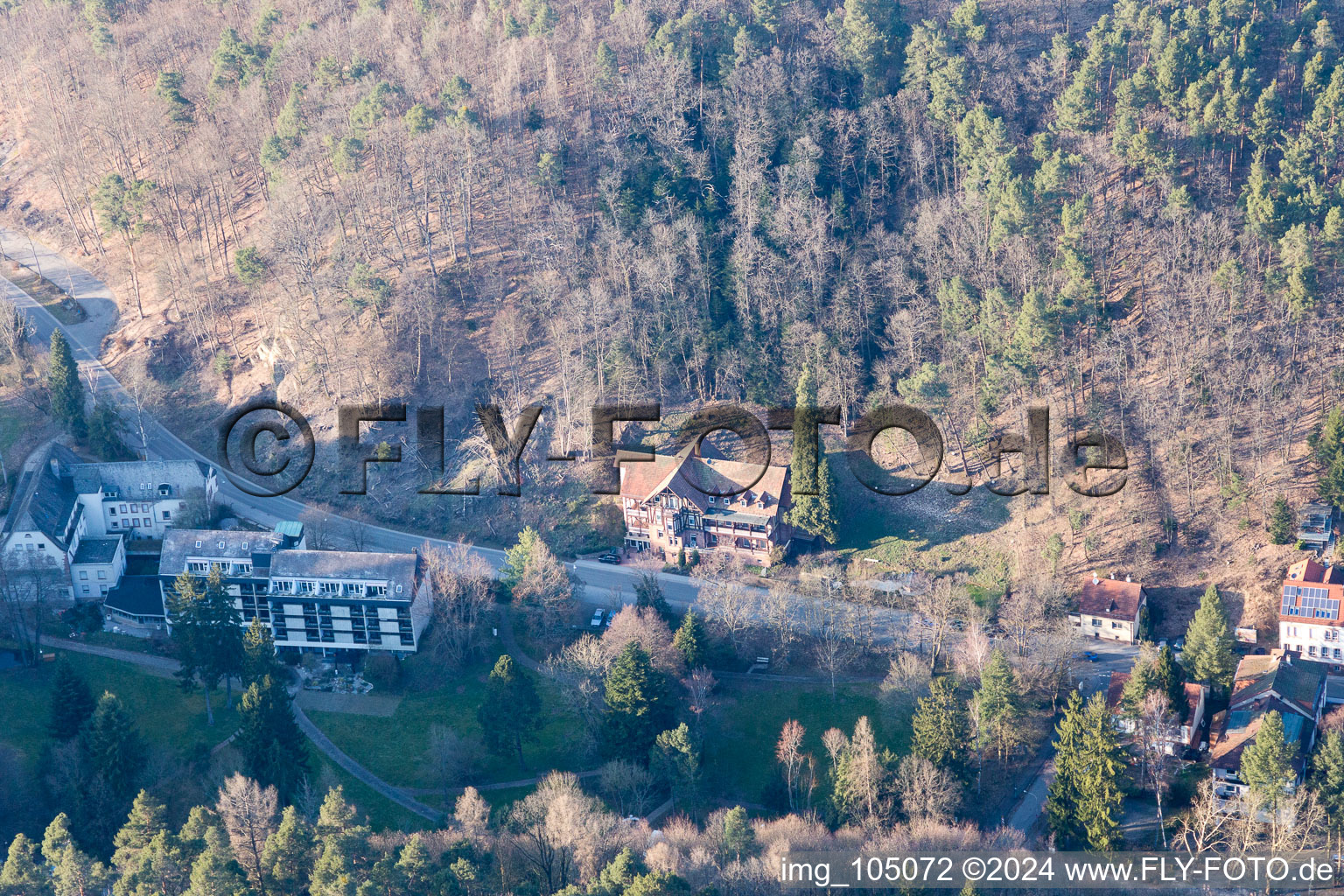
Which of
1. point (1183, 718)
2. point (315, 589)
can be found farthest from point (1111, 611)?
point (315, 589)

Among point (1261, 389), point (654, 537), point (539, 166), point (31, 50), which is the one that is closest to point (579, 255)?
point (539, 166)

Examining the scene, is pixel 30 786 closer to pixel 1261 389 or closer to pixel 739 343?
pixel 739 343

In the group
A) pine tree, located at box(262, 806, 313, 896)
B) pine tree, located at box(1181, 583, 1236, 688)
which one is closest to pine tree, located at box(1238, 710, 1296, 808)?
pine tree, located at box(1181, 583, 1236, 688)

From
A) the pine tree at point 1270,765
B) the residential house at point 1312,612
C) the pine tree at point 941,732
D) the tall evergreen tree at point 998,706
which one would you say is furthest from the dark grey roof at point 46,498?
the residential house at point 1312,612

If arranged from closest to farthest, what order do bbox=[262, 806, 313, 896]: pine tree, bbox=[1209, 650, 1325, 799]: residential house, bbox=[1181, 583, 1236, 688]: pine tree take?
bbox=[262, 806, 313, 896]: pine tree, bbox=[1209, 650, 1325, 799]: residential house, bbox=[1181, 583, 1236, 688]: pine tree

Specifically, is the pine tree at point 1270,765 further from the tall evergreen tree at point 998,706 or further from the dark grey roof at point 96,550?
the dark grey roof at point 96,550

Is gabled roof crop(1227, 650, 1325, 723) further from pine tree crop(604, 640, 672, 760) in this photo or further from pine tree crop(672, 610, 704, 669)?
pine tree crop(604, 640, 672, 760)
